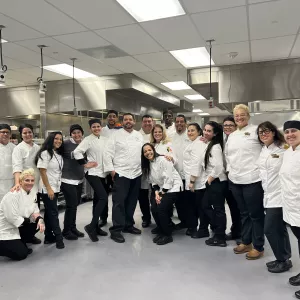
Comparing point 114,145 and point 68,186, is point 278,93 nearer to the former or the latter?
point 114,145

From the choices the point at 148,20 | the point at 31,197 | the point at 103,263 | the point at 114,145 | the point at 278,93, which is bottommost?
the point at 103,263

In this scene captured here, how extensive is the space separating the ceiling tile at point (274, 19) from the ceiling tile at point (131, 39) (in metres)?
1.32

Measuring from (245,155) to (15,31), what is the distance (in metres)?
3.08

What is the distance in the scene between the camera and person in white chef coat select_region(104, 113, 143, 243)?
3.46 m

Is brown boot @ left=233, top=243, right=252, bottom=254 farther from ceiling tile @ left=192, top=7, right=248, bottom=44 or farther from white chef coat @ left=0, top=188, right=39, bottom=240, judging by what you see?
ceiling tile @ left=192, top=7, right=248, bottom=44

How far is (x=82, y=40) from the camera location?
3.98 meters

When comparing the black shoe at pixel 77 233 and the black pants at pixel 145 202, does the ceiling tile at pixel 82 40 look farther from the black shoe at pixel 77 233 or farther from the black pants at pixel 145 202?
the black shoe at pixel 77 233

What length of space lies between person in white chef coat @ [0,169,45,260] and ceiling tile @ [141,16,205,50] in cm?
219

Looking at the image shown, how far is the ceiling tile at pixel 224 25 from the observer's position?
3189mm

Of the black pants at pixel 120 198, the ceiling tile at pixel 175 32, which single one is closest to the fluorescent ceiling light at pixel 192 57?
the ceiling tile at pixel 175 32

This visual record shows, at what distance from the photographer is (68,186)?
11.1 feet

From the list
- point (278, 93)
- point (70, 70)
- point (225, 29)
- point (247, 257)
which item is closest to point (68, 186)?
point (247, 257)

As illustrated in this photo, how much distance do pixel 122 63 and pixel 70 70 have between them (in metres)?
1.21

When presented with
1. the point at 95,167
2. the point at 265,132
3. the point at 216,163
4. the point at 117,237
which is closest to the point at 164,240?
the point at 117,237
